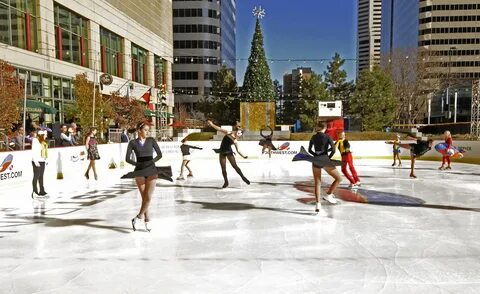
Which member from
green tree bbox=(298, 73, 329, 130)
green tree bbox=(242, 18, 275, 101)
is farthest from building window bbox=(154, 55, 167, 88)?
green tree bbox=(298, 73, 329, 130)

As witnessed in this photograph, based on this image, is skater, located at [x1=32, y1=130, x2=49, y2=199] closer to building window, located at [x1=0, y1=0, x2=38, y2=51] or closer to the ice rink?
the ice rink

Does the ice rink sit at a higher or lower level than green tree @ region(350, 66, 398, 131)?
lower

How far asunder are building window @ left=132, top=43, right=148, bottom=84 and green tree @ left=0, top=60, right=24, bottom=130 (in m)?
25.1

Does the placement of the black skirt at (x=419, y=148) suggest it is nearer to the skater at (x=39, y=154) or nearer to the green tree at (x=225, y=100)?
the skater at (x=39, y=154)

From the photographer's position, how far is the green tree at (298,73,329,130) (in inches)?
1633

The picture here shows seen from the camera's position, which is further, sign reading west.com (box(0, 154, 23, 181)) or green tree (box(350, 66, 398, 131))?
green tree (box(350, 66, 398, 131))

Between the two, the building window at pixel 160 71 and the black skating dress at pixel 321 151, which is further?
the building window at pixel 160 71

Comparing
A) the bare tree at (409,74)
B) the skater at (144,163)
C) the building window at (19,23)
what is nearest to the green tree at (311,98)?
the bare tree at (409,74)

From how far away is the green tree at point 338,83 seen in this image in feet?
141

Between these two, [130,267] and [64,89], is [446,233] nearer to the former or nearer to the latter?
[130,267]

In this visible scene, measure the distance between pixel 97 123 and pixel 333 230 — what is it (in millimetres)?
23105

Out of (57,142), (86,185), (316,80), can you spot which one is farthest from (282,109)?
(86,185)

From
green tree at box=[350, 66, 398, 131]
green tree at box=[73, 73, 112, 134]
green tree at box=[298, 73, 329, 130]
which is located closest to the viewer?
green tree at box=[73, 73, 112, 134]

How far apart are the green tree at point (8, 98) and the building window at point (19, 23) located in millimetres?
6343
